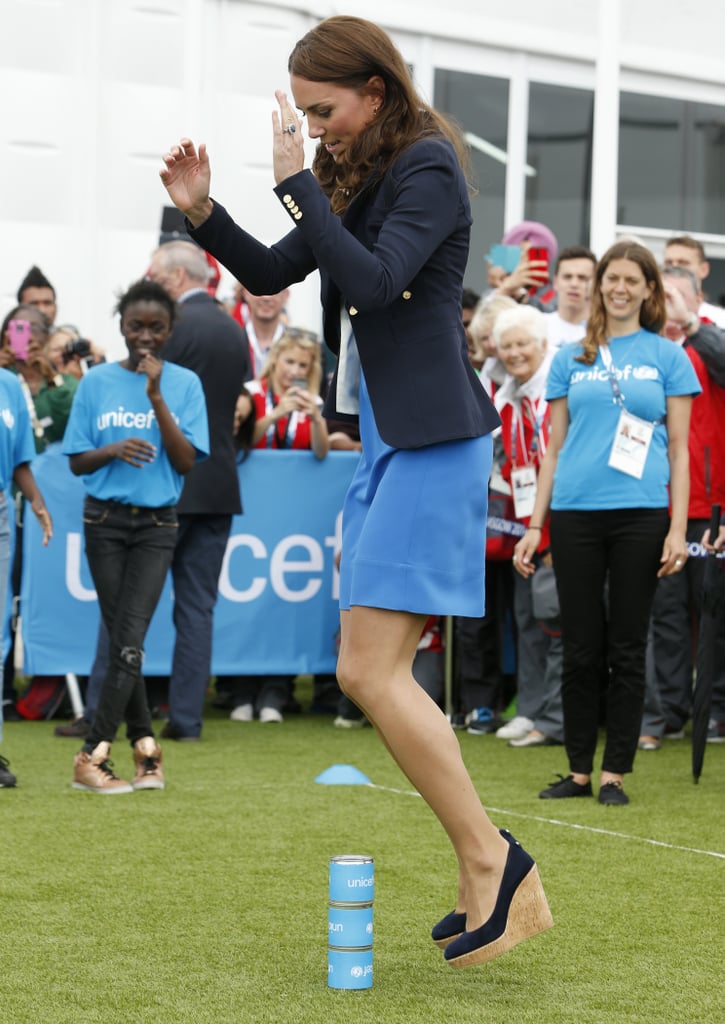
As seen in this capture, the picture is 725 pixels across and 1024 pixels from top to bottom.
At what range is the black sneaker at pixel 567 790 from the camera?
594 centimetres

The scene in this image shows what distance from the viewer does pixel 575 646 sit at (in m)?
5.89

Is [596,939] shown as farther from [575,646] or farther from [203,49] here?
[203,49]

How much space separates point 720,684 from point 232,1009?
4991 mm

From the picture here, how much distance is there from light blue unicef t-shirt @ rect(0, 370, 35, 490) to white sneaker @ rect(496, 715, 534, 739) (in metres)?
2.81

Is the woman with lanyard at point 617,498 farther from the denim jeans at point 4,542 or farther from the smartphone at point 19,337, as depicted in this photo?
the smartphone at point 19,337

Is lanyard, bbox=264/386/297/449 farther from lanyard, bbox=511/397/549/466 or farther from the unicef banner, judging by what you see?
lanyard, bbox=511/397/549/466

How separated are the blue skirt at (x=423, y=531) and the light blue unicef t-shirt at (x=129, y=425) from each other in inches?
116

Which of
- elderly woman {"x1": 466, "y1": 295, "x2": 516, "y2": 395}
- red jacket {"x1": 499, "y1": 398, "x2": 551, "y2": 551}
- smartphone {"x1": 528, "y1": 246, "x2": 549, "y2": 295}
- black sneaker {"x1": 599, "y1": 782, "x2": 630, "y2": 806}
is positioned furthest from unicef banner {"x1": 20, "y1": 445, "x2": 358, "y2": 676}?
black sneaker {"x1": 599, "y1": 782, "x2": 630, "y2": 806}

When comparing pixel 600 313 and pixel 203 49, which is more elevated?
Answer: pixel 203 49

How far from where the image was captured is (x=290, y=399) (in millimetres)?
8281

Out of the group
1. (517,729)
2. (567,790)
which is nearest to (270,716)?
(517,729)

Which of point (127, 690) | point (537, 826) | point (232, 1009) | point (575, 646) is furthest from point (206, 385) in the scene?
point (232, 1009)

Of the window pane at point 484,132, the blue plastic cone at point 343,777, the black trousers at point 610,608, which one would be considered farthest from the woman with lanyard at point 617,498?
the window pane at point 484,132

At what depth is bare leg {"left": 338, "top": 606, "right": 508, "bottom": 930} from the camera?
3324mm
